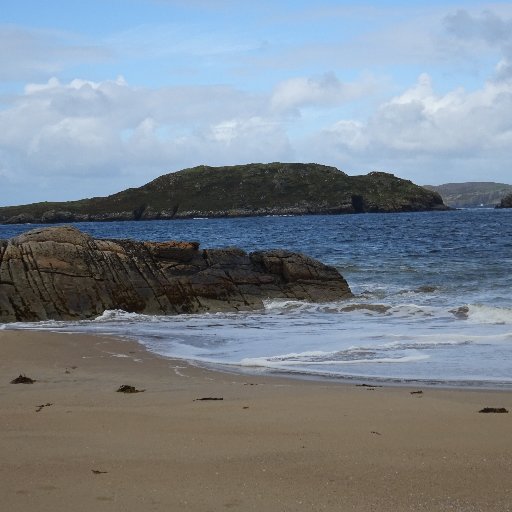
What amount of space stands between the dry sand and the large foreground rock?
848 centimetres

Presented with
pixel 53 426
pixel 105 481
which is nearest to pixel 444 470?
pixel 105 481

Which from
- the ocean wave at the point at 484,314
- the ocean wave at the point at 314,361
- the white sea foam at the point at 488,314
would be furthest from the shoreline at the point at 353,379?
the white sea foam at the point at 488,314

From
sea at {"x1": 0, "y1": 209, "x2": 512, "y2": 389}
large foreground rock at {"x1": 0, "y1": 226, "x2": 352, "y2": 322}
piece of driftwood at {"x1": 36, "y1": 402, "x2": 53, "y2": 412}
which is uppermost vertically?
large foreground rock at {"x1": 0, "y1": 226, "x2": 352, "y2": 322}

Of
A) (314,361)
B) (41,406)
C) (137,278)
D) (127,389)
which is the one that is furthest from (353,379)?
(137,278)

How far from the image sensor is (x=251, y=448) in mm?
5824

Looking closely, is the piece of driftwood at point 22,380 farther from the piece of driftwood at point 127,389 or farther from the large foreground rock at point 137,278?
the large foreground rock at point 137,278

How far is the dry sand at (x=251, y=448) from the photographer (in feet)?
15.5

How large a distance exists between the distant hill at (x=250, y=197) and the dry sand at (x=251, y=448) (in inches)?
5330

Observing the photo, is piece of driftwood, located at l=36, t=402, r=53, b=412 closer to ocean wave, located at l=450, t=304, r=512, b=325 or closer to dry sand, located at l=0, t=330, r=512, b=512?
dry sand, located at l=0, t=330, r=512, b=512

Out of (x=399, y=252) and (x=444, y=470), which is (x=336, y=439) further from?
(x=399, y=252)

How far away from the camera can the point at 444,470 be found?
5.28m

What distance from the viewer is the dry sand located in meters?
4.72

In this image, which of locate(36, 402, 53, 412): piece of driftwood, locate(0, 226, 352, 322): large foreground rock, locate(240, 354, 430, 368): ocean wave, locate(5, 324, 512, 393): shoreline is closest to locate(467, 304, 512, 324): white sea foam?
locate(0, 226, 352, 322): large foreground rock

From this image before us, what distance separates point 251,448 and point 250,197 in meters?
147
